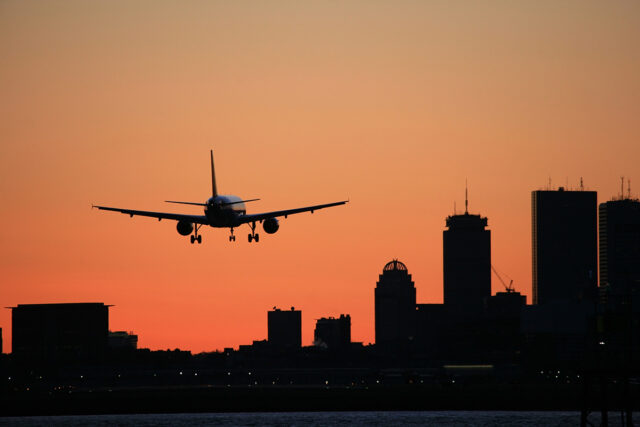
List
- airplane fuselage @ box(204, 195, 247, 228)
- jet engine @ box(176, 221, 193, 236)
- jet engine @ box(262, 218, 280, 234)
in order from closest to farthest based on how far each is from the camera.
Answer: airplane fuselage @ box(204, 195, 247, 228) < jet engine @ box(176, 221, 193, 236) < jet engine @ box(262, 218, 280, 234)

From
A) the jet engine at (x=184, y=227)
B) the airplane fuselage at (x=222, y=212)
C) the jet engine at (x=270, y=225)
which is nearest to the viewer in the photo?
the airplane fuselage at (x=222, y=212)

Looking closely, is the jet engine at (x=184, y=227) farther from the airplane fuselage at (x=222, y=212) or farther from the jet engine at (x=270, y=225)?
the jet engine at (x=270, y=225)

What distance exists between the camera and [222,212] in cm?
18125

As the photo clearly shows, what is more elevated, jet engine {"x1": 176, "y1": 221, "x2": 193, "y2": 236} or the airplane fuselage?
the airplane fuselage

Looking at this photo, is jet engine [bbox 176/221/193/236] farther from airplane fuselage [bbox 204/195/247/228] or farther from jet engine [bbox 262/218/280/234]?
jet engine [bbox 262/218/280/234]

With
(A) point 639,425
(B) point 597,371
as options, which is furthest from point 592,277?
(B) point 597,371

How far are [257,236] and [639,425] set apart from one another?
64833 millimetres

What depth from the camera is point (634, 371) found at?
388 feet

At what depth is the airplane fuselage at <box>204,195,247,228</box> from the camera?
18088cm

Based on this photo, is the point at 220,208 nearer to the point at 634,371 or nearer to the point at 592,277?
the point at 592,277

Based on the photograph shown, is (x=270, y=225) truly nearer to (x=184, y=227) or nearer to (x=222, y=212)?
(x=222, y=212)

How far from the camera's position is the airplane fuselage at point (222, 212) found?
181 meters

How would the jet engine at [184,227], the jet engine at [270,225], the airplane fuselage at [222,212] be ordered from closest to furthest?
1. the airplane fuselage at [222,212]
2. the jet engine at [184,227]
3. the jet engine at [270,225]

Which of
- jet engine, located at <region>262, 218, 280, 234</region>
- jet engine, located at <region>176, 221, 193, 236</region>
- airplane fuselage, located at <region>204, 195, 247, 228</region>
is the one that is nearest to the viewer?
airplane fuselage, located at <region>204, 195, 247, 228</region>
